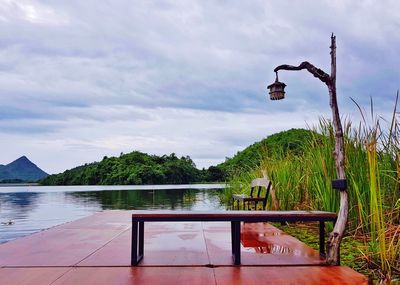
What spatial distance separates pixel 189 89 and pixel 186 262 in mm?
8717

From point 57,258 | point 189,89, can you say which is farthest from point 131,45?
point 57,258

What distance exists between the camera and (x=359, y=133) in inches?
196

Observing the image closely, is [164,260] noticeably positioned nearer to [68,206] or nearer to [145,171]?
[68,206]

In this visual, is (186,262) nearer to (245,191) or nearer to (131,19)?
(245,191)

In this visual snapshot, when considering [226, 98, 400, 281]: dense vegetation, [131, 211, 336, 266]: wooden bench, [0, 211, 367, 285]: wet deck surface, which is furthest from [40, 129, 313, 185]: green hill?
[131, 211, 336, 266]: wooden bench

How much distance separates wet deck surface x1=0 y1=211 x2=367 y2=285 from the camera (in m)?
3.03

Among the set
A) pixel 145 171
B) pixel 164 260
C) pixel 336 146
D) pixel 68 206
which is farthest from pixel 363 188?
pixel 145 171

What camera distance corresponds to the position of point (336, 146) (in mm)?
3570

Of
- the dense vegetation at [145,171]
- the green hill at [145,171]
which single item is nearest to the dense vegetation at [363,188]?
the green hill at [145,171]

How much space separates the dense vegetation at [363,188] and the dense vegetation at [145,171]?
36772 mm

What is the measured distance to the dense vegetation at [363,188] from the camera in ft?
10.6

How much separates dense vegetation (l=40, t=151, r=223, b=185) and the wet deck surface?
39.0 metres

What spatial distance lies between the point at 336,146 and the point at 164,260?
164cm

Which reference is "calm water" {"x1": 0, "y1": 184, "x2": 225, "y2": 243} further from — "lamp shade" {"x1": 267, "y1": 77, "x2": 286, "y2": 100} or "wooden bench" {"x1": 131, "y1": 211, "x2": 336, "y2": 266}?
"lamp shade" {"x1": 267, "y1": 77, "x2": 286, "y2": 100}
